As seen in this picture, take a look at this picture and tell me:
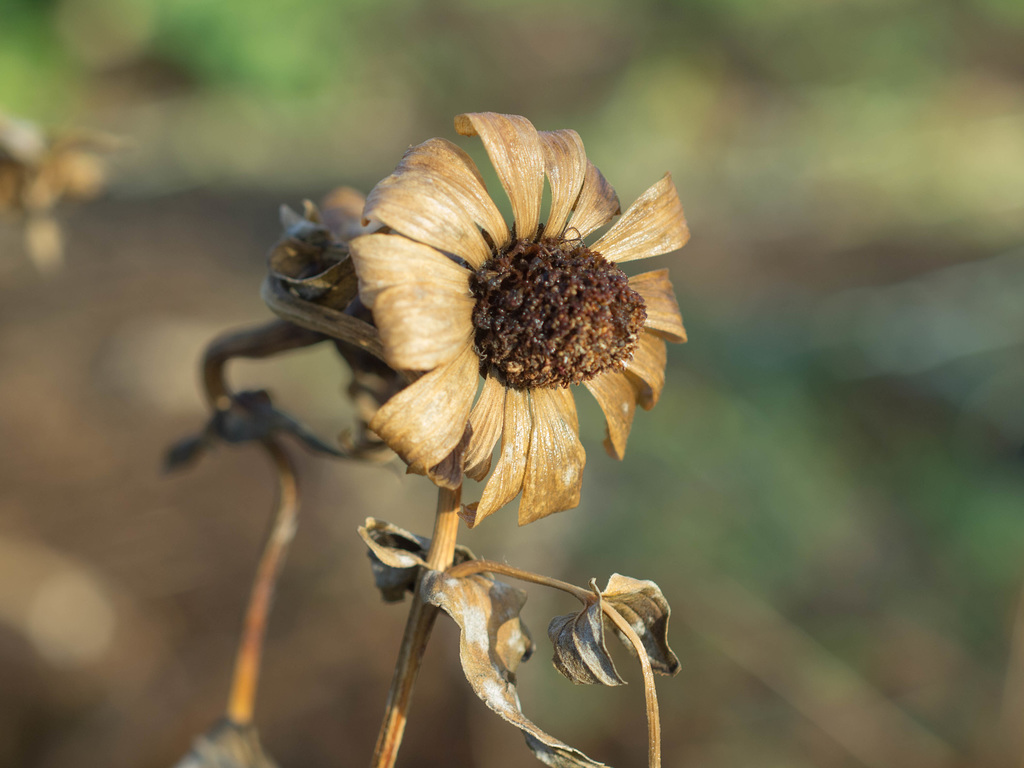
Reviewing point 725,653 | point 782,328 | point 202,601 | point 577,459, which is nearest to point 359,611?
point 202,601

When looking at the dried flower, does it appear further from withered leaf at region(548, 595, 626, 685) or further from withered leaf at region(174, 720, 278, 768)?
withered leaf at region(174, 720, 278, 768)

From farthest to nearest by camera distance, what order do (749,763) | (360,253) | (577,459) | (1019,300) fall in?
(1019,300) → (749,763) → (577,459) → (360,253)

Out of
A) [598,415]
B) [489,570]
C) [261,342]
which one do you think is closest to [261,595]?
[261,342]

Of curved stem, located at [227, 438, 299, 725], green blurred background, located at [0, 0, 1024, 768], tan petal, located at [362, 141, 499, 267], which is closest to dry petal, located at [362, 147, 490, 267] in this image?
tan petal, located at [362, 141, 499, 267]

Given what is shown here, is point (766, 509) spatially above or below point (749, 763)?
above

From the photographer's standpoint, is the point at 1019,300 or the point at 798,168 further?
the point at 798,168

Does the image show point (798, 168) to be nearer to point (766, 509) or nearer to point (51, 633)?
point (766, 509)

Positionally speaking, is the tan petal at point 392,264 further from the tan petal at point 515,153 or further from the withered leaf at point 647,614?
the withered leaf at point 647,614
